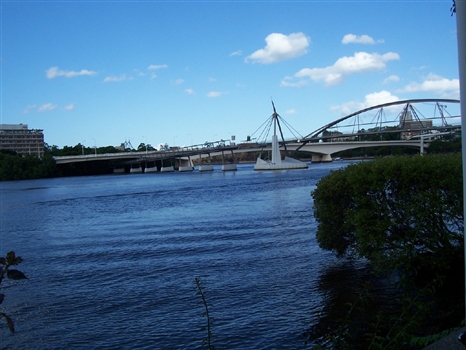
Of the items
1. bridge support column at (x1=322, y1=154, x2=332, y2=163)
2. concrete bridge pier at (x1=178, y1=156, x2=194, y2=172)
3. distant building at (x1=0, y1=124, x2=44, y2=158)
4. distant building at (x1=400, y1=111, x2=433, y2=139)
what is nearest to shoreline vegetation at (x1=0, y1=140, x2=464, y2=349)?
distant building at (x1=400, y1=111, x2=433, y2=139)

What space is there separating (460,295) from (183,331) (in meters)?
5.53

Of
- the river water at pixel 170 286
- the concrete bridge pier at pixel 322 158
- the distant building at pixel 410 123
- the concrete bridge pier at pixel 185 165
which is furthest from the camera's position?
the concrete bridge pier at pixel 185 165

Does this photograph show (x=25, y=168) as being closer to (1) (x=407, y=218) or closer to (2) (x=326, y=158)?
(2) (x=326, y=158)

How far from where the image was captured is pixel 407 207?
32.8 feet

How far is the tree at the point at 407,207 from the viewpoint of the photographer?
975 cm

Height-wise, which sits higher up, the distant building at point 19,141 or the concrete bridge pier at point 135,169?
the distant building at point 19,141

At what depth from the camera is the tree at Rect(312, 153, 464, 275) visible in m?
9.75

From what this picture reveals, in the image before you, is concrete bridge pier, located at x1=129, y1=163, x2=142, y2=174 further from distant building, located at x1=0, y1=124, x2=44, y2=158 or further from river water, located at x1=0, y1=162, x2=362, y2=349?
river water, located at x1=0, y1=162, x2=362, y2=349

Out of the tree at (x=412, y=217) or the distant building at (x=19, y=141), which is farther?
the distant building at (x=19, y=141)

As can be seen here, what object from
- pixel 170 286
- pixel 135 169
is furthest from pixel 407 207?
pixel 135 169

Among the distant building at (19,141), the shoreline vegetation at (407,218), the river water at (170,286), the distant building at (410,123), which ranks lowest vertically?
the river water at (170,286)

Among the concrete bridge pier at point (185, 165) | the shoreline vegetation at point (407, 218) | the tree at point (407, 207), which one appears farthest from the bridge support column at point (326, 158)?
the tree at point (407, 207)

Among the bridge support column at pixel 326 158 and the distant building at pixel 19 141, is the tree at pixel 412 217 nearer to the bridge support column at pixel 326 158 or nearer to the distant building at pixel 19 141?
the bridge support column at pixel 326 158

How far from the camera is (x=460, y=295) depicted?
32.3 feet
